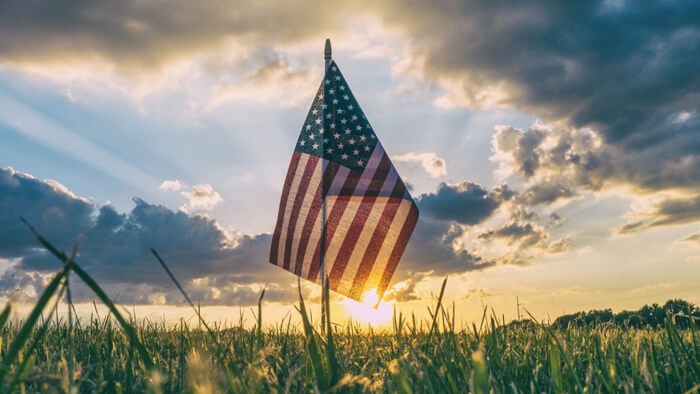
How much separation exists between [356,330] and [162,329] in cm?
249

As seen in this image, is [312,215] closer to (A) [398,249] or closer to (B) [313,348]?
(A) [398,249]

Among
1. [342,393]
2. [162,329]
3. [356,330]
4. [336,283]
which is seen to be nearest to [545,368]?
[342,393]

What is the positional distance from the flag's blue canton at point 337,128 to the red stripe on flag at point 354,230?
0.36 meters

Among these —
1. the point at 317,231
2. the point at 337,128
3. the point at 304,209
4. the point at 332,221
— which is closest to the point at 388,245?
the point at 332,221

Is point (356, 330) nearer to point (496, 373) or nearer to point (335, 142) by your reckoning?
point (496, 373)

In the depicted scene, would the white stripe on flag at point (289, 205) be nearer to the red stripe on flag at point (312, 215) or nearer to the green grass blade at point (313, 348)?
the red stripe on flag at point (312, 215)

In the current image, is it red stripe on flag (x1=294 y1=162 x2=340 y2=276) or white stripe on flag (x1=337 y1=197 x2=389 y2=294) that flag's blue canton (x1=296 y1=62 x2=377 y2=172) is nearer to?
red stripe on flag (x1=294 y1=162 x2=340 y2=276)

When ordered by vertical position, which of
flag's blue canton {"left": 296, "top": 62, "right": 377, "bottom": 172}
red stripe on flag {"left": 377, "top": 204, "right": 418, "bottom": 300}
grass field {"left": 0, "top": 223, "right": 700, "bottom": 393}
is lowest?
grass field {"left": 0, "top": 223, "right": 700, "bottom": 393}

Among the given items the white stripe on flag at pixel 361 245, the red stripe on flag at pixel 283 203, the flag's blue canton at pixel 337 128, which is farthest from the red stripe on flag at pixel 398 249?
the red stripe on flag at pixel 283 203

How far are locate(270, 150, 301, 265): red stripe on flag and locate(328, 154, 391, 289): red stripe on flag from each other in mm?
1200

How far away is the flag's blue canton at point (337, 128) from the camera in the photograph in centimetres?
1080

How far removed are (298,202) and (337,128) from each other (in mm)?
1576

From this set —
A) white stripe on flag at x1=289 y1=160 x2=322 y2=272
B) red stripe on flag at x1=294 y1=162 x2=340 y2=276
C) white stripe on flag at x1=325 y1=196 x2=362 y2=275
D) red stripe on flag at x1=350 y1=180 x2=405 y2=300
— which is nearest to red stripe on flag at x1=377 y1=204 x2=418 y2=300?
red stripe on flag at x1=350 y1=180 x2=405 y2=300

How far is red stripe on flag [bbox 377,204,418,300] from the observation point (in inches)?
416
